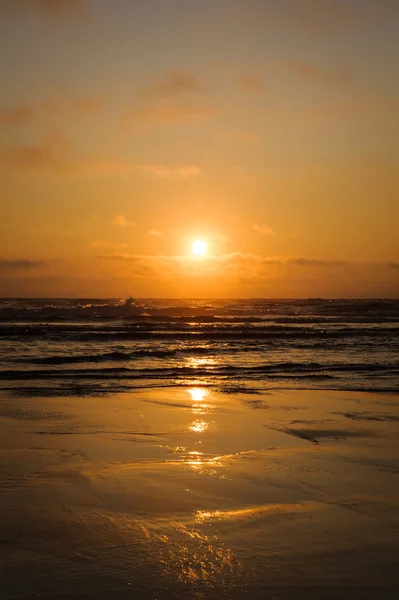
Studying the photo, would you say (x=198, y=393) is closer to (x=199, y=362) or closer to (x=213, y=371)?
(x=213, y=371)

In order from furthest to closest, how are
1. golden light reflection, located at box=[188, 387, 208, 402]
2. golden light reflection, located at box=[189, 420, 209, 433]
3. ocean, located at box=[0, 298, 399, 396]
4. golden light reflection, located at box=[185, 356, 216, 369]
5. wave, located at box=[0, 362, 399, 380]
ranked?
1. golden light reflection, located at box=[185, 356, 216, 369]
2. wave, located at box=[0, 362, 399, 380]
3. ocean, located at box=[0, 298, 399, 396]
4. golden light reflection, located at box=[188, 387, 208, 402]
5. golden light reflection, located at box=[189, 420, 209, 433]

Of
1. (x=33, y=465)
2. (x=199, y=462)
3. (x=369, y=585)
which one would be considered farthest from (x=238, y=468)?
(x=369, y=585)

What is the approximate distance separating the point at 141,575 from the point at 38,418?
6749 mm

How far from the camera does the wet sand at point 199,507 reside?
417 centimetres

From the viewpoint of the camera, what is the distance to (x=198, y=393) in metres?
13.9

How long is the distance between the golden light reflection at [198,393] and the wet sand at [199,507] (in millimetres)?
2564

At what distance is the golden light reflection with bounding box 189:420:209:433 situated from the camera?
9.38 m

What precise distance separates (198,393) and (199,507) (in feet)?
27.0

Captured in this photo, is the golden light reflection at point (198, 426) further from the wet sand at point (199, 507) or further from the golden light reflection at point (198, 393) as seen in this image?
the golden light reflection at point (198, 393)

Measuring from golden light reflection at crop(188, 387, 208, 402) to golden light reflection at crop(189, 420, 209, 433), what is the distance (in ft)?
8.98

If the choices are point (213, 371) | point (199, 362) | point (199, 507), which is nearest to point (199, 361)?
point (199, 362)

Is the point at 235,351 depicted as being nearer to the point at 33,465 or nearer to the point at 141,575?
the point at 33,465

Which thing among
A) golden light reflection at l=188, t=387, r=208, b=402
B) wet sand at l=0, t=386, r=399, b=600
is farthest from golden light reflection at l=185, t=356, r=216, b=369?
wet sand at l=0, t=386, r=399, b=600

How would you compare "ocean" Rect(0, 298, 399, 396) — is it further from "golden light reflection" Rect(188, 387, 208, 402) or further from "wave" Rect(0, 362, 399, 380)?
"golden light reflection" Rect(188, 387, 208, 402)
